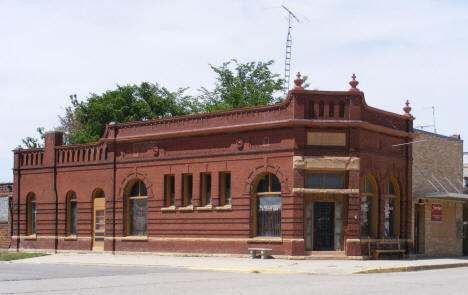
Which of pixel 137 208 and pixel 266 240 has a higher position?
pixel 137 208

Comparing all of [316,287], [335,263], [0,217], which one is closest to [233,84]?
[0,217]

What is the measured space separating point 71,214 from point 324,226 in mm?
14969

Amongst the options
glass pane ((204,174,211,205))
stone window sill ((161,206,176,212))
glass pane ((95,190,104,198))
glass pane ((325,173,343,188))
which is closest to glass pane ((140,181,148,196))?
stone window sill ((161,206,176,212))

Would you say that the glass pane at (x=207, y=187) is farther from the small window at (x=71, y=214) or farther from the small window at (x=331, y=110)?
the small window at (x=71, y=214)

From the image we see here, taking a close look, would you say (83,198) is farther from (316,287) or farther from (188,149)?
(316,287)

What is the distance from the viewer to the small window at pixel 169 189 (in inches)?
1262

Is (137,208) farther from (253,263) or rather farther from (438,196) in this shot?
(438,196)

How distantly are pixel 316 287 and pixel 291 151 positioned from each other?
12.2m

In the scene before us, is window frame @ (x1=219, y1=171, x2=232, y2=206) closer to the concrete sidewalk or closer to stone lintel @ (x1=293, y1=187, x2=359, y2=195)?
the concrete sidewalk

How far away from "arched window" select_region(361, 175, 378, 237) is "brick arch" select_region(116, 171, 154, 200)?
991cm

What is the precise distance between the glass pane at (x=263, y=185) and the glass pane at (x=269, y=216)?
0.30m

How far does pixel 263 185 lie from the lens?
2902 centimetres

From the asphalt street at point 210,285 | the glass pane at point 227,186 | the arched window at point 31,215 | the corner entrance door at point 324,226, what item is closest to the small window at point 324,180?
the corner entrance door at point 324,226

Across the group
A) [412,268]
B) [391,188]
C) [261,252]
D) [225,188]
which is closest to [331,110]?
[391,188]
